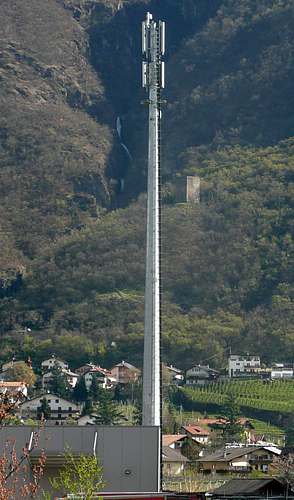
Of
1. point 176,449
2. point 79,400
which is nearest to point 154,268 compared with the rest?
point 176,449

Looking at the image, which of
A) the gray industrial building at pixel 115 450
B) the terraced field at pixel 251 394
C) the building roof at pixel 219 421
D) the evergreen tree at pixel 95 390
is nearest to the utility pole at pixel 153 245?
the gray industrial building at pixel 115 450

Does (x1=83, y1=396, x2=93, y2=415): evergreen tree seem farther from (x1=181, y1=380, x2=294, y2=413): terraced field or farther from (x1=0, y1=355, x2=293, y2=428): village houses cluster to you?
(x1=181, y1=380, x2=294, y2=413): terraced field

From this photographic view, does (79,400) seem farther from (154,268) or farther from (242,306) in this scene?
(154,268)

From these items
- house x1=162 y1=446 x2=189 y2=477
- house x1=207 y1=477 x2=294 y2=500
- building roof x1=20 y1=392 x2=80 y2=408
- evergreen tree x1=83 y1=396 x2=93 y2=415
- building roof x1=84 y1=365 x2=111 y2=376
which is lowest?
house x1=162 y1=446 x2=189 y2=477

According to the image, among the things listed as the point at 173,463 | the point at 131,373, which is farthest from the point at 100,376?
the point at 173,463

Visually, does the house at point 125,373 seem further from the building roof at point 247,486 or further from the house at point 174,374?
the building roof at point 247,486

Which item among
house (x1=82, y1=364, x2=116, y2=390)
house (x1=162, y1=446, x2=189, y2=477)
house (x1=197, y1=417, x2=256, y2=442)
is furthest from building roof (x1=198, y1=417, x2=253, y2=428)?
house (x1=162, y1=446, x2=189, y2=477)
